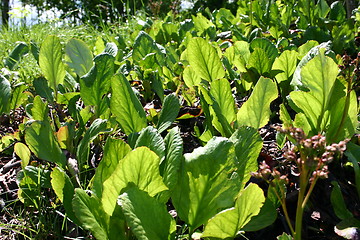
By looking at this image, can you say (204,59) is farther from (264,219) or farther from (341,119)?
(264,219)

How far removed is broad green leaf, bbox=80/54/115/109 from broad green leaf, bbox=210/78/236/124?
17.2 inches

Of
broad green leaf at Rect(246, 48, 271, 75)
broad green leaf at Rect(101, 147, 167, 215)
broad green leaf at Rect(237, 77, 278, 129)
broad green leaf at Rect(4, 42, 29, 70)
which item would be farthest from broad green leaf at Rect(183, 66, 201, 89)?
broad green leaf at Rect(4, 42, 29, 70)

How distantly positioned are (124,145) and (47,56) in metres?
0.81

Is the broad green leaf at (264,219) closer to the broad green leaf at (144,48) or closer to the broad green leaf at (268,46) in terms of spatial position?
the broad green leaf at (268,46)

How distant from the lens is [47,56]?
173 centimetres

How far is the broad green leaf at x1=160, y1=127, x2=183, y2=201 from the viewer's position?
3.56 ft

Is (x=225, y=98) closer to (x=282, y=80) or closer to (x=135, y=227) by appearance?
(x=282, y=80)

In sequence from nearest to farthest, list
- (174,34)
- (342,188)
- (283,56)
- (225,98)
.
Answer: (342,188) → (225,98) → (283,56) → (174,34)

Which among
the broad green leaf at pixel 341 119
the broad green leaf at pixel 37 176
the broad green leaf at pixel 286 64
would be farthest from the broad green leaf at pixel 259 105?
the broad green leaf at pixel 37 176

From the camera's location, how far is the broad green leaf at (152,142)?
115 centimetres

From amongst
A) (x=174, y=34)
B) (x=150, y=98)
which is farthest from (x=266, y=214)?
(x=174, y=34)

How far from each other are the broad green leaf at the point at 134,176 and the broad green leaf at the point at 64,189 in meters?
0.16

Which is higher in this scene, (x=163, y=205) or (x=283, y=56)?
(x=283, y=56)

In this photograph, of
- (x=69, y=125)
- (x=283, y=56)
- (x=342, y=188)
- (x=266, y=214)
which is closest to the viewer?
(x=266, y=214)
